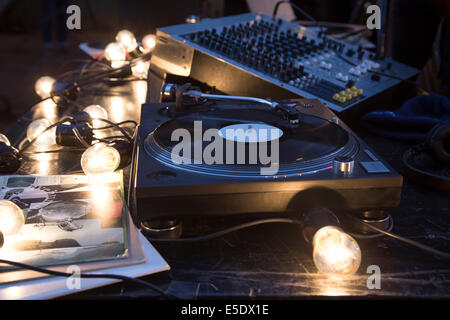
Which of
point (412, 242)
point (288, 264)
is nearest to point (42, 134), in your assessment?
point (288, 264)

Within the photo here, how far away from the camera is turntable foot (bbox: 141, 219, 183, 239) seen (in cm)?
57

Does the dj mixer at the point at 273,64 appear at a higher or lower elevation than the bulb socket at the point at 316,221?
higher

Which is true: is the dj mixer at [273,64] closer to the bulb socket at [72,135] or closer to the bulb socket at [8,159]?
the bulb socket at [72,135]

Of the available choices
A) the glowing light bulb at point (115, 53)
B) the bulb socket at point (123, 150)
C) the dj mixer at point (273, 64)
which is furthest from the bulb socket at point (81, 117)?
the glowing light bulb at point (115, 53)

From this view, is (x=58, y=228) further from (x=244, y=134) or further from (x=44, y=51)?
(x=44, y=51)

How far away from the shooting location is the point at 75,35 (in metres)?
5.50

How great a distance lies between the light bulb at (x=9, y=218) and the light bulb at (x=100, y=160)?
0.18 meters

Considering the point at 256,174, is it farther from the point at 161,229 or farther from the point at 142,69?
the point at 142,69

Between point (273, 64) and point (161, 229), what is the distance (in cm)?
56

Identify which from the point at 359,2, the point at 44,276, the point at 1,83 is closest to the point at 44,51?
the point at 1,83

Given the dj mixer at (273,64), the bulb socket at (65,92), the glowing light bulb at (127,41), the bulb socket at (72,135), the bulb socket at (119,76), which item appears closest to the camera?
the bulb socket at (72,135)

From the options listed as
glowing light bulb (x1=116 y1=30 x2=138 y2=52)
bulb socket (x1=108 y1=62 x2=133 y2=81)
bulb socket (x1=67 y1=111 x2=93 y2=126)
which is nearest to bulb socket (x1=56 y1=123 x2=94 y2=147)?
bulb socket (x1=67 y1=111 x2=93 y2=126)

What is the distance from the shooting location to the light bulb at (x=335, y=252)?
1.65 ft

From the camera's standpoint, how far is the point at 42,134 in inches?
36.1
